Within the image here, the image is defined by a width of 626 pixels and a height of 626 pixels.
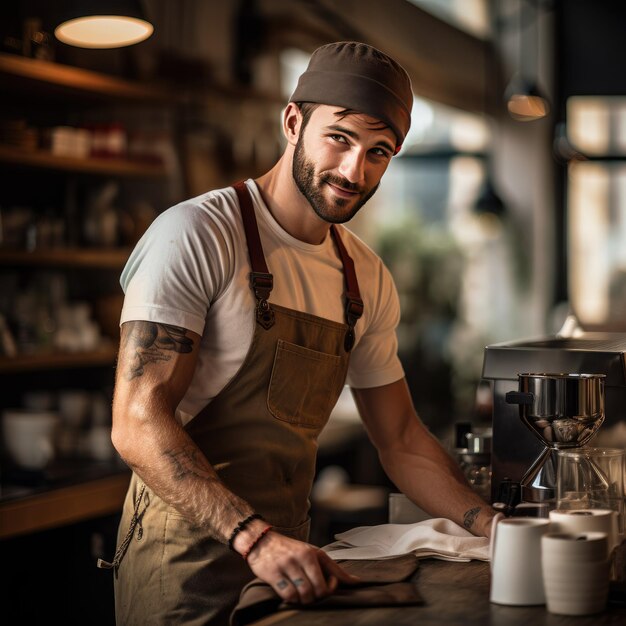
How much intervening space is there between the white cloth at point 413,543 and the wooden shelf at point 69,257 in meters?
2.41

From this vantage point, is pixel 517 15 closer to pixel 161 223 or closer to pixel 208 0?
pixel 208 0

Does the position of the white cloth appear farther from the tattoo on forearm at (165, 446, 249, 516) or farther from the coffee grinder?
the tattoo on forearm at (165, 446, 249, 516)

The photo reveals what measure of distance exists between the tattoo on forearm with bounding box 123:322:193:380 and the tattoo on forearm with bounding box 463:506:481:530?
2.09 feet

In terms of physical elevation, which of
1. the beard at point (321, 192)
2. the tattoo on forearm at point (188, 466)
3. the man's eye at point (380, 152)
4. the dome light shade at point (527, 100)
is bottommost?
the tattoo on forearm at point (188, 466)

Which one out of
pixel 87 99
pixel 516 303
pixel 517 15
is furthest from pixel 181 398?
pixel 517 15

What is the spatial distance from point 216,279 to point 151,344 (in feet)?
0.64

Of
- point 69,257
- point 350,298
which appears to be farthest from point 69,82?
point 350,298

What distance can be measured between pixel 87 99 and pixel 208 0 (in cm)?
121

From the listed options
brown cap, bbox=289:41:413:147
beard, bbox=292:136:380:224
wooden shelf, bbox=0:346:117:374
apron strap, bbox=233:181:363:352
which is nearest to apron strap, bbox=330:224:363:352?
apron strap, bbox=233:181:363:352

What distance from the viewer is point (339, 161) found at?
2.06 metres

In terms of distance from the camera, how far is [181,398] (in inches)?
75.1

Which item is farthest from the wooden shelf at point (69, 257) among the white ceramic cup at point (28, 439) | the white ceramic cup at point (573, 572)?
the white ceramic cup at point (573, 572)

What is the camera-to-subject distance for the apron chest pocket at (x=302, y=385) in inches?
81.7

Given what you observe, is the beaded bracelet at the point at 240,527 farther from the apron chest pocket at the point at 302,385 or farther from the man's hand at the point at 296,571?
the apron chest pocket at the point at 302,385
